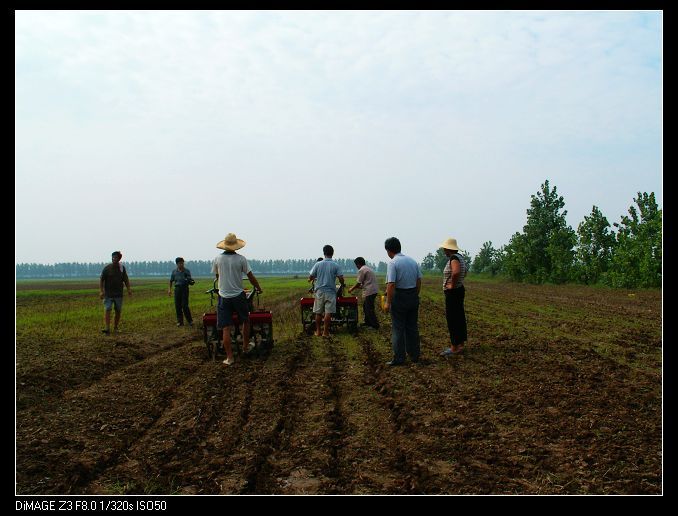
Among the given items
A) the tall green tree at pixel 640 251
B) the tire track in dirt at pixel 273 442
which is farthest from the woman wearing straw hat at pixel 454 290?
the tall green tree at pixel 640 251

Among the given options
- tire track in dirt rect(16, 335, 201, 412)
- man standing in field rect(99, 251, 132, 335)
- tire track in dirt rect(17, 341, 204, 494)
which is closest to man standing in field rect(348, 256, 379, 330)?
tire track in dirt rect(16, 335, 201, 412)

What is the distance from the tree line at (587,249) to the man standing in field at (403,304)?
117 ft

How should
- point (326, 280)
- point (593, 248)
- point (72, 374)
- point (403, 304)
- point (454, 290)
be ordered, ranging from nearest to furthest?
point (72, 374), point (403, 304), point (454, 290), point (326, 280), point (593, 248)

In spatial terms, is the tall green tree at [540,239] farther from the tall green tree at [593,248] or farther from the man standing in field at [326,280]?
the man standing in field at [326,280]

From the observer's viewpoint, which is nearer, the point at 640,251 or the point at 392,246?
the point at 392,246

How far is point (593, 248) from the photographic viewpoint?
5297 centimetres

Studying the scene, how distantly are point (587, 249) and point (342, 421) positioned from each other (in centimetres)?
5294

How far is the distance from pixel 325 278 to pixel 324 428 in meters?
6.71

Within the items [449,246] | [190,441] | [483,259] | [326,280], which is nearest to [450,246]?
[449,246]

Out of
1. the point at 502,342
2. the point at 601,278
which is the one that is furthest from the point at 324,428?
the point at 601,278

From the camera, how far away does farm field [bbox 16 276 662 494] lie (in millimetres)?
4312

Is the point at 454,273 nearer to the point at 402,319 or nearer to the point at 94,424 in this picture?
the point at 402,319

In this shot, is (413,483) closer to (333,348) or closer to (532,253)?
(333,348)

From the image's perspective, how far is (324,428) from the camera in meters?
5.61
